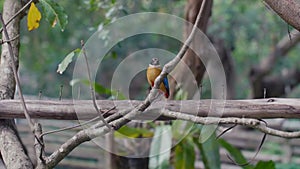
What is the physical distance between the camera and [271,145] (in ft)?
16.7

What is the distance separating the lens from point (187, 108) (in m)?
1.52

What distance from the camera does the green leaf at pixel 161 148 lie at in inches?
97.9

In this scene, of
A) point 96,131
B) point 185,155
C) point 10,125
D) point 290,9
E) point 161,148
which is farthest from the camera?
point 185,155

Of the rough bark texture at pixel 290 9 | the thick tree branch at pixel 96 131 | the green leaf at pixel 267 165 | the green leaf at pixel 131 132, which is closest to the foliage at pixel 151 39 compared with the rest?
the green leaf at pixel 131 132

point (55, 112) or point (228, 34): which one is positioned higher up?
point (228, 34)

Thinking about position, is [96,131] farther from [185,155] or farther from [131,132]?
[185,155]

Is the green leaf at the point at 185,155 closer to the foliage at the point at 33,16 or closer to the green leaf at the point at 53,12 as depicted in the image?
the green leaf at the point at 53,12

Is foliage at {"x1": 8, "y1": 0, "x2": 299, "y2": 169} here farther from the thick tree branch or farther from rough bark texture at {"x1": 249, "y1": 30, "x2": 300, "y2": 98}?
the thick tree branch

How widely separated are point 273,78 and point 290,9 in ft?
9.93

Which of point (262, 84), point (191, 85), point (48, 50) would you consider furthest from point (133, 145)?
point (48, 50)

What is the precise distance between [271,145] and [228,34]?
110 centimetres

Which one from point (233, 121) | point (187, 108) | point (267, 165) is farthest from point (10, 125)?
point (267, 165)

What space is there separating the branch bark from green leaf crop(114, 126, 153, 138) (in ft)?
2.92

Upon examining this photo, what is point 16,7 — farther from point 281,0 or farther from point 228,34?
point 228,34
